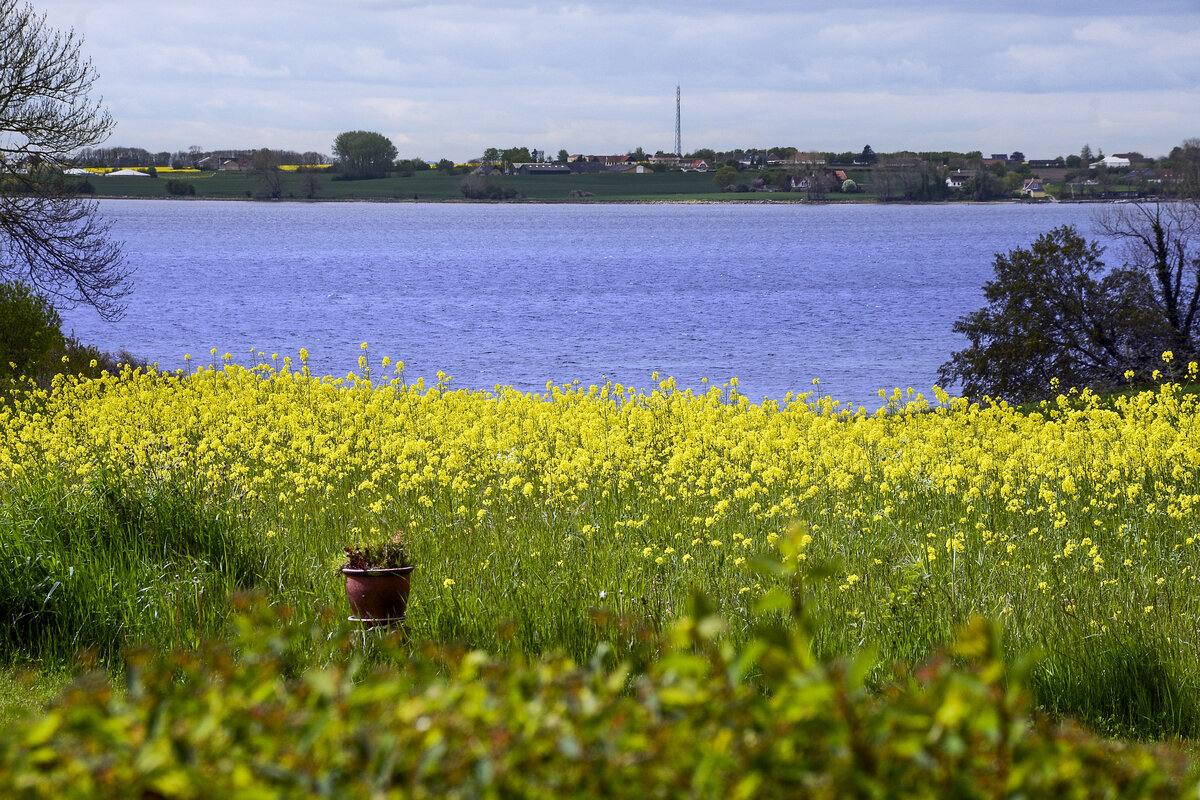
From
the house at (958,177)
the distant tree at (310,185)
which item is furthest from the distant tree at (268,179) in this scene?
the house at (958,177)

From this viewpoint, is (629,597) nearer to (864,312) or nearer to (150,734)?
(150,734)

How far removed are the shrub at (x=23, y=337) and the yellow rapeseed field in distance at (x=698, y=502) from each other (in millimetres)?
7145

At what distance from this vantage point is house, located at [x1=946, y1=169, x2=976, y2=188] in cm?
15588

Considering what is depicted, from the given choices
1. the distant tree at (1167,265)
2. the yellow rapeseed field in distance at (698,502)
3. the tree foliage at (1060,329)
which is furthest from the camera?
the distant tree at (1167,265)

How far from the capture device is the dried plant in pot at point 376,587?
624 cm

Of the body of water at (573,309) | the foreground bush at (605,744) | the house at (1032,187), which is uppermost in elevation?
the house at (1032,187)

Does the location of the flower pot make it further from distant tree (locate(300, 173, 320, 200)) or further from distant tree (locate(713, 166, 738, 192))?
distant tree (locate(713, 166, 738, 192))

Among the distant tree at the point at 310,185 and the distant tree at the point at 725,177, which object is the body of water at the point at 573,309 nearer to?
the distant tree at the point at 310,185

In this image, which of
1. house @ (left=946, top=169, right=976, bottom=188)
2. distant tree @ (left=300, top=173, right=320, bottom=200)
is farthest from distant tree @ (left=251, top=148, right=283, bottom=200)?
house @ (left=946, top=169, right=976, bottom=188)

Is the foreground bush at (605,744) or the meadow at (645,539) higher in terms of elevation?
the foreground bush at (605,744)

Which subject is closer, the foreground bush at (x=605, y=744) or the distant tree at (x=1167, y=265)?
the foreground bush at (x=605, y=744)

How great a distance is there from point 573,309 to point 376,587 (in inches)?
2043

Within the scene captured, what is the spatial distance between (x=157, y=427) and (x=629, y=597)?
892 centimetres

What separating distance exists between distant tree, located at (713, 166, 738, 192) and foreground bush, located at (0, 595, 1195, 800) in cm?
18349
